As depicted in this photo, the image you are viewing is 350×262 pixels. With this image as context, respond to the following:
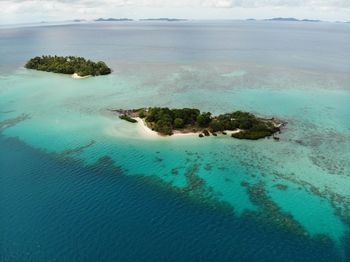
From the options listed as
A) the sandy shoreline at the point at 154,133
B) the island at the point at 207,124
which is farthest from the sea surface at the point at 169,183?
the island at the point at 207,124

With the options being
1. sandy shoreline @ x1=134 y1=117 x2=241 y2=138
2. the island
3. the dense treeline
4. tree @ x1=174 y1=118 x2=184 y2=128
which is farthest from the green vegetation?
tree @ x1=174 y1=118 x2=184 y2=128

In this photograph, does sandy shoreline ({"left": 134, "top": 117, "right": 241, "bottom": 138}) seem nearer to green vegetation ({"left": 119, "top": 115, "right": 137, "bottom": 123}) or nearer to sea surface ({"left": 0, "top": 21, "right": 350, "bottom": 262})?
sea surface ({"left": 0, "top": 21, "right": 350, "bottom": 262})

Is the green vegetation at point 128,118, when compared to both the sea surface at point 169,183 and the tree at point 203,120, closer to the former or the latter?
the sea surface at point 169,183

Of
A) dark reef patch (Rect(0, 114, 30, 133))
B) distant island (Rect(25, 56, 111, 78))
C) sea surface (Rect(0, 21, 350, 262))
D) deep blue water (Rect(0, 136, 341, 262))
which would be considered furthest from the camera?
distant island (Rect(25, 56, 111, 78))

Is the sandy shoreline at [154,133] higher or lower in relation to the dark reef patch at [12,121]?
higher

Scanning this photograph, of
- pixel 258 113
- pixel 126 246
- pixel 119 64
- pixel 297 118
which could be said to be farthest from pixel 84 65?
pixel 126 246

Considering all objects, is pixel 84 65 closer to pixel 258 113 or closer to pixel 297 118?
pixel 258 113

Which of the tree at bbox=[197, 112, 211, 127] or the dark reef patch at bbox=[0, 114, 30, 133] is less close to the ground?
the tree at bbox=[197, 112, 211, 127]

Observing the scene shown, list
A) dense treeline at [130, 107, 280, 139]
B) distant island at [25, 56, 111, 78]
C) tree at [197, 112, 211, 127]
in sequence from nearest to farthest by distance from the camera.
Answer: dense treeline at [130, 107, 280, 139] → tree at [197, 112, 211, 127] → distant island at [25, 56, 111, 78]
